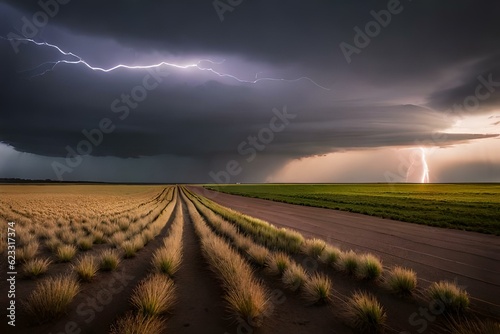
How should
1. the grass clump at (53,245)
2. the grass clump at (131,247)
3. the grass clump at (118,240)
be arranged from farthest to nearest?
1. the grass clump at (118,240)
2. the grass clump at (53,245)
3. the grass clump at (131,247)

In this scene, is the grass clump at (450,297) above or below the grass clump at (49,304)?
above

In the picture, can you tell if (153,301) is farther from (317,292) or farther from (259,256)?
(259,256)

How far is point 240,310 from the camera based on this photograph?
5129 millimetres

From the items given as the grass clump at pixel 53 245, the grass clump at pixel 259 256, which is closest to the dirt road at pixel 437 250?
the grass clump at pixel 259 256

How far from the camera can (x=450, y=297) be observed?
225 inches

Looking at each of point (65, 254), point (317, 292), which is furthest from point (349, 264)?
point (65, 254)

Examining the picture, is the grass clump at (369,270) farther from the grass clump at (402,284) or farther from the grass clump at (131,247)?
the grass clump at (131,247)

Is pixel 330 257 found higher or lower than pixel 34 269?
higher

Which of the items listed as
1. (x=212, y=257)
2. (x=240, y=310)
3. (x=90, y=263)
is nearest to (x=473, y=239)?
(x=212, y=257)

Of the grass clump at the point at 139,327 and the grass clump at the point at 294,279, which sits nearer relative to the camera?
the grass clump at the point at 139,327

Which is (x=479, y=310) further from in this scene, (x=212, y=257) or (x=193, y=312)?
(x=212, y=257)

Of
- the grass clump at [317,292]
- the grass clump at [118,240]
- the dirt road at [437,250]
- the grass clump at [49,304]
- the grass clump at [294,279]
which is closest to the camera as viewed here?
the grass clump at [49,304]

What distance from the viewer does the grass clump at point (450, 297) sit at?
18.1 feet

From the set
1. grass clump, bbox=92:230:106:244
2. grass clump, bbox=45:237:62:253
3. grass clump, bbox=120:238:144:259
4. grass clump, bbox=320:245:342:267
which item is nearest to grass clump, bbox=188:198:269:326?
grass clump, bbox=320:245:342:267
